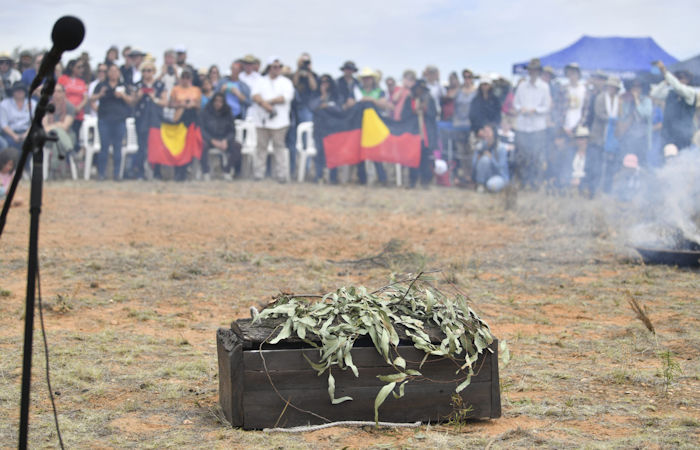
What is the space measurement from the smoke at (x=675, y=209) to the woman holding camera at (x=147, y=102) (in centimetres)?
1001

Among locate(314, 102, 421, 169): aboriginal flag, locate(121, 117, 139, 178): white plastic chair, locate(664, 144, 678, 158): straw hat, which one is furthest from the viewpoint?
locate(314, 102, 421, 169): aboriginal flag

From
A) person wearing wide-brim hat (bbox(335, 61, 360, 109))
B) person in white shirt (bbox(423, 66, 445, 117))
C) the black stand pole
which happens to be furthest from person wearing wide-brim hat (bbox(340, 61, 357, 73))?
the black stand pole

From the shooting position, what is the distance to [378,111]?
1769 centimetres

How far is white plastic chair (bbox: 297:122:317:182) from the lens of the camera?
1769 centimetres

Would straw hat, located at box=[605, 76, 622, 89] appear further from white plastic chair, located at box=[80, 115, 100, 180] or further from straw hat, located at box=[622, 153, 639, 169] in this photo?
white plastic chair, located at box=[80, 115, 100, 180]

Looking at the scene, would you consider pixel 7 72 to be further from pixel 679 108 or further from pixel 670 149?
pixel 679 108

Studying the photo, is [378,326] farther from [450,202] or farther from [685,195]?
[450,202]

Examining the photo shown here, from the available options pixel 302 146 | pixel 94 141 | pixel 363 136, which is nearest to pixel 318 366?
pixel 363 136

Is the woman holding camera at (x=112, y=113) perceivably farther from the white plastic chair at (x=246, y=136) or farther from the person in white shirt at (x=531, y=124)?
the person in white shirt at (x=531, y=124)

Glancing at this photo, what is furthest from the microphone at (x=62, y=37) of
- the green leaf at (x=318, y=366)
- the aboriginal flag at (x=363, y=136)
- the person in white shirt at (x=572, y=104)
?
the person in white shirt at (x=572, y=104)

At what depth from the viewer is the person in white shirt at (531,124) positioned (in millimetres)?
17156

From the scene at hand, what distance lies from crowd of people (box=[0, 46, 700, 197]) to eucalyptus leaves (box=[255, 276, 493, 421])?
12324mm

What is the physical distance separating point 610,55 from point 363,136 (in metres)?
8.52

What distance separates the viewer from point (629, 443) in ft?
13.5
